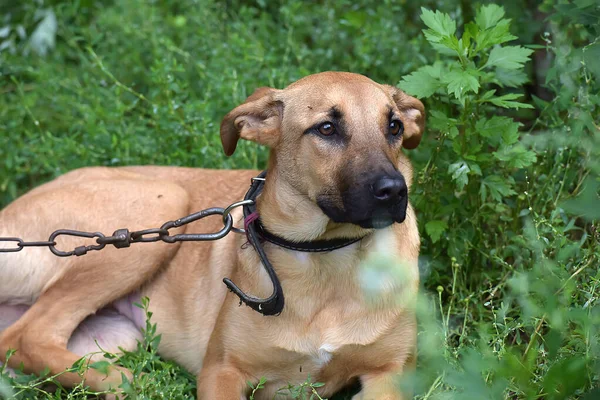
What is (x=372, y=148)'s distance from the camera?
347 cm

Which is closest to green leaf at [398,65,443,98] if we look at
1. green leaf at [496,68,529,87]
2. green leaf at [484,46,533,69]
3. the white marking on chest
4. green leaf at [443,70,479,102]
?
green leaf at [443,70,479,102]

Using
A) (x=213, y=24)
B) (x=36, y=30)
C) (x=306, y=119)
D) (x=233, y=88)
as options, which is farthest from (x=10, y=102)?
(x=306, y=119)

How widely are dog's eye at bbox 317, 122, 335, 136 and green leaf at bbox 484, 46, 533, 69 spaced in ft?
3.09

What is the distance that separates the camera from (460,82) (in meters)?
3.91

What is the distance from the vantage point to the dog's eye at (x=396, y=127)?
368 cm

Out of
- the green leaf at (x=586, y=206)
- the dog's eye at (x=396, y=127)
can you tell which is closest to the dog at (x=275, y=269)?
the dog's eye at (x=396, y=127)

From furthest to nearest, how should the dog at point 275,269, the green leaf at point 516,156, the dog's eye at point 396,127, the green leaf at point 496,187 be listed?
the green leaf at point 496,187
the green leaf at point 516,156
the dog's eye at point 396,127
the dog at point 275,269

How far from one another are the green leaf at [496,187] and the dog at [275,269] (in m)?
0.47

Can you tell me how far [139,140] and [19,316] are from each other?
1.70 m

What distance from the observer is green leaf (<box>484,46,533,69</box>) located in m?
4.01

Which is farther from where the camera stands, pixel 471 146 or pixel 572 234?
pixel 572 234

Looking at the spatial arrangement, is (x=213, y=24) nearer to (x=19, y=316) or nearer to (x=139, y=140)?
(x=139, y=140)

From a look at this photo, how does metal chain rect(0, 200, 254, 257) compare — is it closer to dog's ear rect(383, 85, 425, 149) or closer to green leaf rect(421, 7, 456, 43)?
dog's ear rect(383, 85, 425, 149)

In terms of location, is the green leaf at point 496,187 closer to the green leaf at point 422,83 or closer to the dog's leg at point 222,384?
the green leaf at point 422,83
